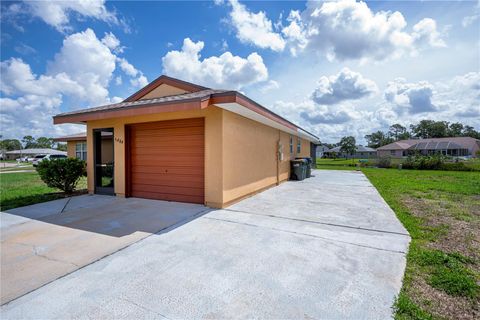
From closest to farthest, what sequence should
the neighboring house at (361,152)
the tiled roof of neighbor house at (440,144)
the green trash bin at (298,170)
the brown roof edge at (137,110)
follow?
1. the brown roof edge at (137,110)
2. the green trash bin at (298,170)
3. the tiled roof of neighbor house at (440,144)
4. the neighboring house at (361,152)

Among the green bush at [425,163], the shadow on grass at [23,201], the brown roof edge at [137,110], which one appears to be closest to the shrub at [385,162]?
the green bush at [425,163]

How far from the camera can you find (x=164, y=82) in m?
7.97

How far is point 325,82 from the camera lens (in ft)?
57.7

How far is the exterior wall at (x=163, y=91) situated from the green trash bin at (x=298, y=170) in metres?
7.58

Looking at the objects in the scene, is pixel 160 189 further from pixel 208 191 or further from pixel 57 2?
pixel 57 2

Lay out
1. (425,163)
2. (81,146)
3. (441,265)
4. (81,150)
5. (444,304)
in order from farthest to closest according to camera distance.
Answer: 1. (425,163)
2. (81,146)
3. (81,150)
4. (441,265)
5. (444,304)

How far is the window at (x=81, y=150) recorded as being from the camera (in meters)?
12.5

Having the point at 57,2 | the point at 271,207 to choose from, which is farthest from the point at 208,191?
the point at 57,2

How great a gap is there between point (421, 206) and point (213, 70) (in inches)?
398

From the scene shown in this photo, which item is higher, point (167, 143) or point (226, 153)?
point (167, 143)

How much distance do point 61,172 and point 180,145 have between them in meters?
4.60

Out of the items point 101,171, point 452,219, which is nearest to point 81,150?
point 101,171

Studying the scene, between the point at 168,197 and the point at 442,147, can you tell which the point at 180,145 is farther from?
the point at 442,147

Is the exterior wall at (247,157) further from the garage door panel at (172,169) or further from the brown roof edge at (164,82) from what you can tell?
the brown roof edge at (164,82)
